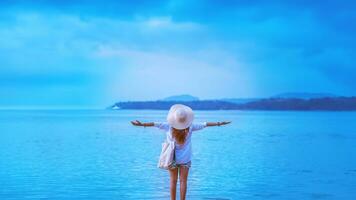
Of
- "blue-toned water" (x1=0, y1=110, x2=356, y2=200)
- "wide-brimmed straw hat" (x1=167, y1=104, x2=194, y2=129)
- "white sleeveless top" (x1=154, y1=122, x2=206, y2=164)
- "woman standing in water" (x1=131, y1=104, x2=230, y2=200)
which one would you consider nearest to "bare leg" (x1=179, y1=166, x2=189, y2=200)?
"woman standing in water" (x1=131, y1=104, x2=230, y2=200)

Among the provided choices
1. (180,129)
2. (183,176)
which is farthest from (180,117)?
(183,176)

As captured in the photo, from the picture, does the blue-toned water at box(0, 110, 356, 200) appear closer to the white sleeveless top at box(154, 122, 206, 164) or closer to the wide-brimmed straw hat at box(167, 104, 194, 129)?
the white sleeveless top at box(154, 122, 206, 164)

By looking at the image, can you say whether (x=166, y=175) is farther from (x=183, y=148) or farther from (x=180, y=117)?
(x=180, y=117)

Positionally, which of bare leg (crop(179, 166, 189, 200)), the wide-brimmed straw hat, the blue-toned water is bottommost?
bare leg (crop(179, 166, 189, 200))

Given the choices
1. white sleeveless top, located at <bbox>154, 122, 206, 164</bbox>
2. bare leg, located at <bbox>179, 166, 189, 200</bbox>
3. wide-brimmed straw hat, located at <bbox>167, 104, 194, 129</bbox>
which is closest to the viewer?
wide-brimmed straw hat, located at <bbox>167, 104, 194, 129</bbox>

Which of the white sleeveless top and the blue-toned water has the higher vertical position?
the blue-toned water

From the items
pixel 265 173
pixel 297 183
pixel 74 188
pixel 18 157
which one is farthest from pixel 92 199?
pixel 18 157

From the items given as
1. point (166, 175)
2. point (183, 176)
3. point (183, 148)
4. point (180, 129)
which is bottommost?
point (183, 176)

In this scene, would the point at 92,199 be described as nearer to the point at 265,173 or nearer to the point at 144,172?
the point at 144,172

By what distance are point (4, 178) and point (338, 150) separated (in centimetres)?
1791

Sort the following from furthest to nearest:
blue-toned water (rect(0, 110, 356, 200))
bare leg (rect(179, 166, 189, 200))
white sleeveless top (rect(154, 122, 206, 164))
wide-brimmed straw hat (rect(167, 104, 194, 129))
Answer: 1. blue-toned water (rect(0, 110, 356, 200))
2. bare leg (rect(179, 166, 189, 200))
3. white sleeveless top (rect(154, 122, 206, 164))
4. wide-brimmed straw hat (rect(167, 104, 194, 129))

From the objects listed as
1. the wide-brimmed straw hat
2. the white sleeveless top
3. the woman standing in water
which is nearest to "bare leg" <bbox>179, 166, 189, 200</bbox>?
the woman standing in water

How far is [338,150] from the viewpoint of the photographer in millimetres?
28859

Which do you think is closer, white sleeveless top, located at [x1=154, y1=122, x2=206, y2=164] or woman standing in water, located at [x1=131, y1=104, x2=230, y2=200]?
woman standing in water, located at [x1=131, y1=104, x2=230, y2=200]
